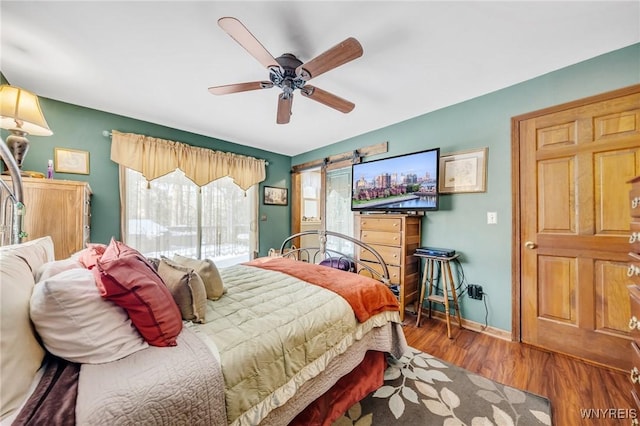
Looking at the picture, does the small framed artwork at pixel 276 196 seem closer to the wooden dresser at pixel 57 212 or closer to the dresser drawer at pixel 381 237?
the dresser drawer at pixel 381 237

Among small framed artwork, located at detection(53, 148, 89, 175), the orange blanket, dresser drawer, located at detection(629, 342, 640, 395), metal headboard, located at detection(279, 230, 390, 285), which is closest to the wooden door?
dresser drawer, located at detection(629, 342, 640, 395)

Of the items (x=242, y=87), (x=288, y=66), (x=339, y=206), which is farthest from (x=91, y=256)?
(x=339, y=206)

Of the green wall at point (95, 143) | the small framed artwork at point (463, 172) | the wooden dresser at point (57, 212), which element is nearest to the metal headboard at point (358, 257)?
the small framed artwork at point (463, 172)

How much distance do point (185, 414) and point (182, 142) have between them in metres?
3.68

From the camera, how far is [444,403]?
1539 mm

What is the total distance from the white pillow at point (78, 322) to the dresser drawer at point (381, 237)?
98.0 inches

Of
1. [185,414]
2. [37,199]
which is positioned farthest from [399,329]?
[37,199]

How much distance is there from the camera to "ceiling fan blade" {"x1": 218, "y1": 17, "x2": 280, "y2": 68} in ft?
4.34

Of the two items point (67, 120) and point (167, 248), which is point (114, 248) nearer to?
point (167, 248)

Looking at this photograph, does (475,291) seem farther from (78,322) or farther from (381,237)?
(78,322)

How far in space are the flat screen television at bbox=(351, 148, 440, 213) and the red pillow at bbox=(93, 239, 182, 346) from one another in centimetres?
266

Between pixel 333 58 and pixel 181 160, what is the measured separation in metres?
2.87

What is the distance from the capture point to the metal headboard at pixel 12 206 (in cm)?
134

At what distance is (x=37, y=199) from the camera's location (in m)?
2.01
